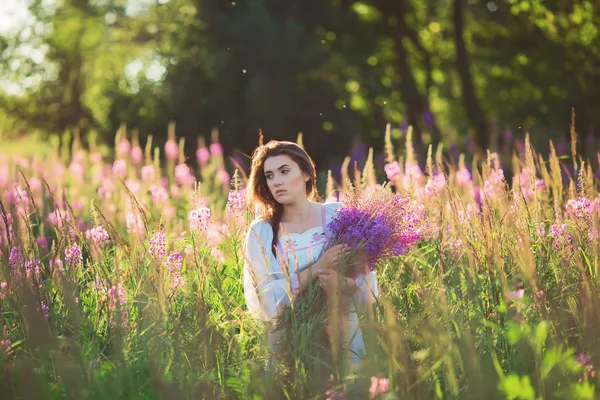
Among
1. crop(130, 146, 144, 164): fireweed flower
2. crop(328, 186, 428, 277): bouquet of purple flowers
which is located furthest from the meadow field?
crop(130, 146, 144, 164): fireweed flower

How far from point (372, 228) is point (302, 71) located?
6670mm

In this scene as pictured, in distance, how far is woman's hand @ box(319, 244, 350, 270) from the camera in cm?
299

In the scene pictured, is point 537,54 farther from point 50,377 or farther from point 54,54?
point 50,377

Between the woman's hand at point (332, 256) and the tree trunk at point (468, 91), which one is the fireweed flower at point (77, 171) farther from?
the tree trunk at point (468, 91)

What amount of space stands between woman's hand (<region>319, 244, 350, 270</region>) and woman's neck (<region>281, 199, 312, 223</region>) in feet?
1.26

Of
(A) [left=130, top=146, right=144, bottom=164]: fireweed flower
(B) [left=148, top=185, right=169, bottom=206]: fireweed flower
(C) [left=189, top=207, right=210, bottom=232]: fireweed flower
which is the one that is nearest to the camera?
(C) [left=189, top=207, right=210, bottom=232]: fireweed flower

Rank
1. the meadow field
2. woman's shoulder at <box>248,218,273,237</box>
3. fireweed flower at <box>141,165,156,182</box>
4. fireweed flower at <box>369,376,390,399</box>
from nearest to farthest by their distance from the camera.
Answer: fireweed flower at <box>369,376,390,399</box>, the meadow field, woman's shoulder at <box>248,218,273,237</box>, fireweed flower at <box>141,165,156,182</box>

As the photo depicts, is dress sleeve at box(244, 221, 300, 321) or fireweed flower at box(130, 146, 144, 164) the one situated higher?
fireweed flower at box(130, 146, 144, 164)

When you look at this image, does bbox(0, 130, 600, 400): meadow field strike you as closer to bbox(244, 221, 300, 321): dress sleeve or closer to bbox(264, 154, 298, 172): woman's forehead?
bbox(244, 221, 300, 321): dress sleeve

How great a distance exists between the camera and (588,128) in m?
11.0

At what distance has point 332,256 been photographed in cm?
301

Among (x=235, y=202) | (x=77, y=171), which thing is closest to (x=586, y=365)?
(x=235, y=202)

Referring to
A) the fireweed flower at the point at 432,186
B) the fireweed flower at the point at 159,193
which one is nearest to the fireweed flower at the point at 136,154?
the fireweed flower at the point at 159,193

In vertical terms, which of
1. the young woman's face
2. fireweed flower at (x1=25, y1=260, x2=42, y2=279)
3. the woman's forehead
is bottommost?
fireweed flower at (x1=25, y1=260, x2=42, y2=279)
